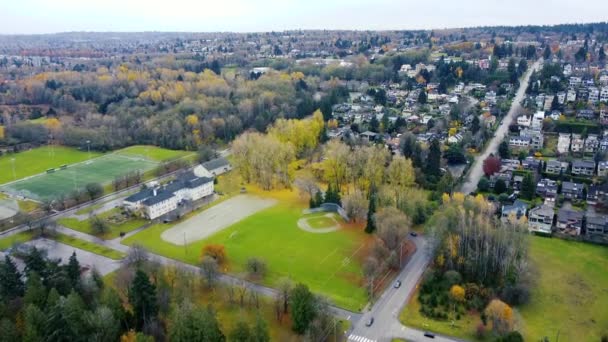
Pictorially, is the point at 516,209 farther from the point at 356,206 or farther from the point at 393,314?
the point at 393,314

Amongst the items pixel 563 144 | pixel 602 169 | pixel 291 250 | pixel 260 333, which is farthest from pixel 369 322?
pixel 563 144

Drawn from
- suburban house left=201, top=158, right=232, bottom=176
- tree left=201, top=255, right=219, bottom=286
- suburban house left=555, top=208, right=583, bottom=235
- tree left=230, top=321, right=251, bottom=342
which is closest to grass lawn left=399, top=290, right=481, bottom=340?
tree left=230, top=321, right=251, bottom=342

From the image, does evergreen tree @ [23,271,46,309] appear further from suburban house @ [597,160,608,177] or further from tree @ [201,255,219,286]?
suburban house @ [597,160,608,177]

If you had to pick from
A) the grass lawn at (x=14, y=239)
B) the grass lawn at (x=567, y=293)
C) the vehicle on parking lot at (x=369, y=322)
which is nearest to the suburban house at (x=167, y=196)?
the grass lawn at (x=14, y=239)

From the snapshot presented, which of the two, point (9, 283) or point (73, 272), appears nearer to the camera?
Result: point (9, 283)

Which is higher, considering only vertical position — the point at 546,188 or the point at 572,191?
the point at 546,188

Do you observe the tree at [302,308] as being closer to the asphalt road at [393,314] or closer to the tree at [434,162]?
the asphalt road at [393,314]

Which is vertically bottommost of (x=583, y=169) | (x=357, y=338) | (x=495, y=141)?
(x=357, y=338)

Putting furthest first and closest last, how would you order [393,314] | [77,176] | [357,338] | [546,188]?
[77,176]
[546,188]
[393,314]
[357,338]
